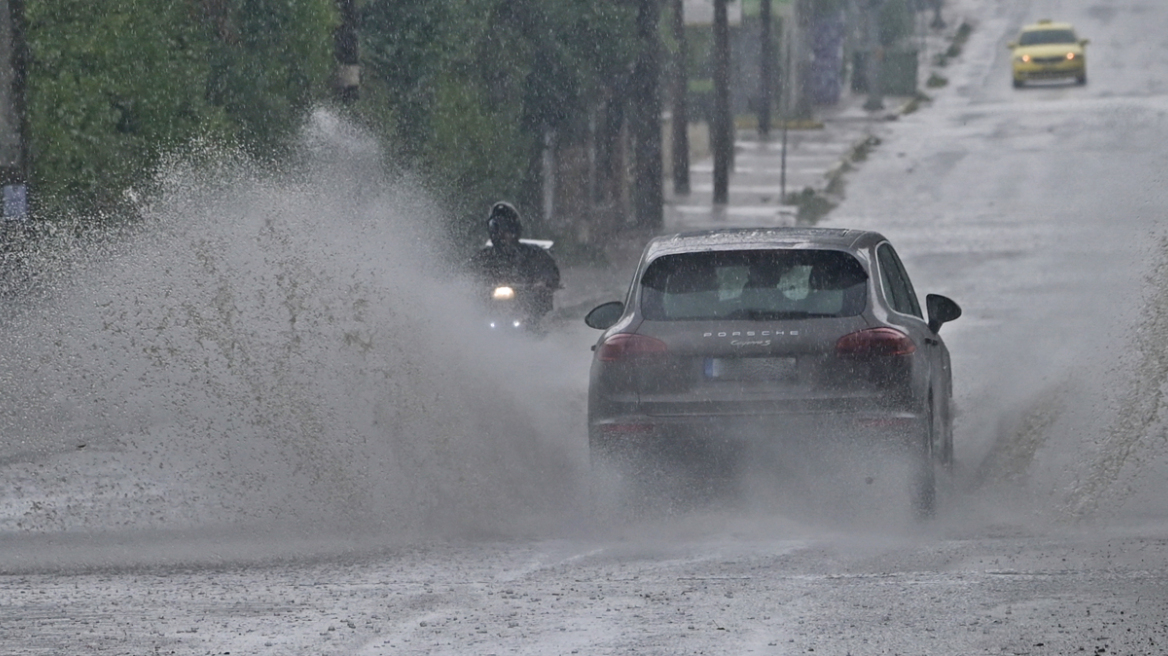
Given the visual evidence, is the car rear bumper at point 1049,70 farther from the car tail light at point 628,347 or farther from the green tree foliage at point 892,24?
the car tail light at point 628,347

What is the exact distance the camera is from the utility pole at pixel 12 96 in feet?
54.4

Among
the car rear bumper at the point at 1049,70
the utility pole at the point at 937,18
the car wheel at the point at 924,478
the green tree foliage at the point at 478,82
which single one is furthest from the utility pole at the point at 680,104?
the utility pole at the point at 937,18

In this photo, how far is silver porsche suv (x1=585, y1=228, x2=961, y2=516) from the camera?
9344 mm

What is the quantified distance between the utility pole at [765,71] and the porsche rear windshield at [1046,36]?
7567mm

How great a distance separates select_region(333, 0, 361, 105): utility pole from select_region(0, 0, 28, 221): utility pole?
2.65 meters

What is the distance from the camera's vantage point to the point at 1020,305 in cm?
2092

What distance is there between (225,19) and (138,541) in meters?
11.4

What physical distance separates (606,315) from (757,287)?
1.18m

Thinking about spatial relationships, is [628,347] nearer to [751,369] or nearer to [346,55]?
[751,369]

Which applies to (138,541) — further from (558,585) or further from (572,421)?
(572,421)

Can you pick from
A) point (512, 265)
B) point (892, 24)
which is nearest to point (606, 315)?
point (512, 265)

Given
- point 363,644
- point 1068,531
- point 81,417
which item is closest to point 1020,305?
point 81,417

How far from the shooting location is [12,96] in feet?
54.9

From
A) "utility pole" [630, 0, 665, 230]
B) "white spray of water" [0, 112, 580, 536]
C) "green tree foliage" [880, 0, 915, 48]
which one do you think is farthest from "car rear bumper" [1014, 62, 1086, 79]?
Answer: "white spray of water" [0, 112, 580, 536]
